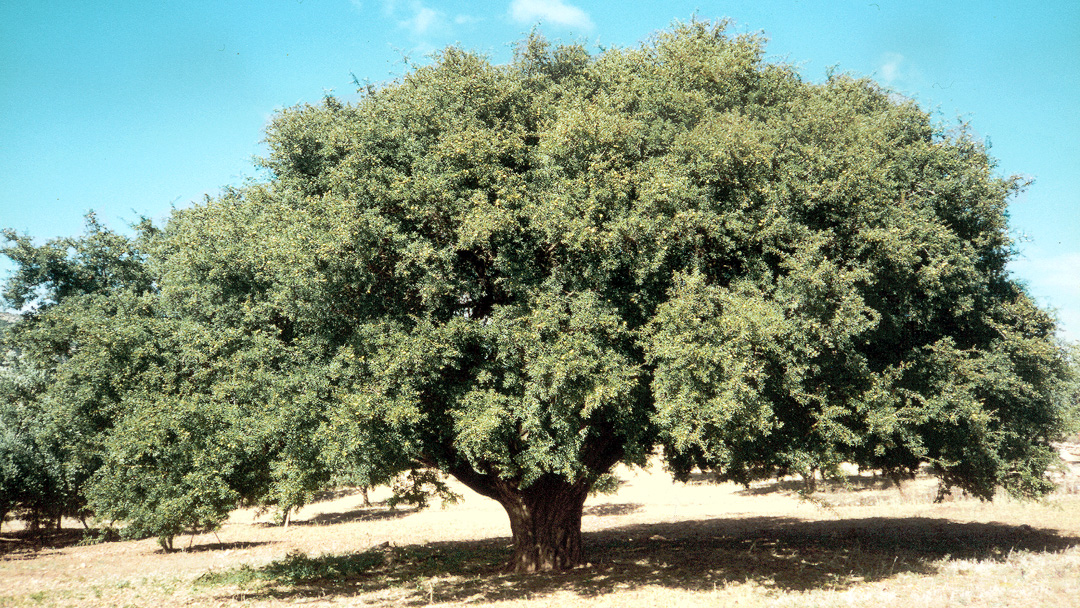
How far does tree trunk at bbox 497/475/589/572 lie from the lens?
18578 mm

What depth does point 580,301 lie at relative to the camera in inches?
530

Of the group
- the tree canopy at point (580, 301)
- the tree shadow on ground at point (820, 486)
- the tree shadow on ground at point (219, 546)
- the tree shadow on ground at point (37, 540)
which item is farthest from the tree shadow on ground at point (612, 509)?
the tree shadow on ground at point (37, 540)

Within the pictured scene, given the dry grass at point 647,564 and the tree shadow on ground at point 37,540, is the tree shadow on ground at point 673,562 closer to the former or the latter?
the dry grass at point 647,564

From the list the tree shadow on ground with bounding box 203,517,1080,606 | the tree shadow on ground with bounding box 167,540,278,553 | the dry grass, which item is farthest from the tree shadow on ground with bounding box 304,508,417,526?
the tree shadow on ground with bounding box 203,517,1080,606

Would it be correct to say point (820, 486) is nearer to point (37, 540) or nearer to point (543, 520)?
point (543, 520)

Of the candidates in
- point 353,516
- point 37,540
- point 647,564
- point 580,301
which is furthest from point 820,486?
point 37,540

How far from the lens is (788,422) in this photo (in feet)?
49.9

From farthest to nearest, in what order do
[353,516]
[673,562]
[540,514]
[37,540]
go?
[353,516] < [37,540] < [673,562] < [540,514]

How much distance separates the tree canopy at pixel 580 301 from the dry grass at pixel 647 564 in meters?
2.66

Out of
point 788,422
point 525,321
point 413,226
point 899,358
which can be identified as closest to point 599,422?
point 525,321

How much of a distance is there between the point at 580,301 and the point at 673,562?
36.6 feet

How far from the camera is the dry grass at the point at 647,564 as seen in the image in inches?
594

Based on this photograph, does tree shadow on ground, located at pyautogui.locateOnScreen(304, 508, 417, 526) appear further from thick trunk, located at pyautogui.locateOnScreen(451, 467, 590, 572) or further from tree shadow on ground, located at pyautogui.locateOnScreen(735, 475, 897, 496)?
thick trunk, located at pyautogui.locateOnScreen(451, 467, 590, 572)

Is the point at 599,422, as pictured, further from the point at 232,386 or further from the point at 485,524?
the point at 485,524
